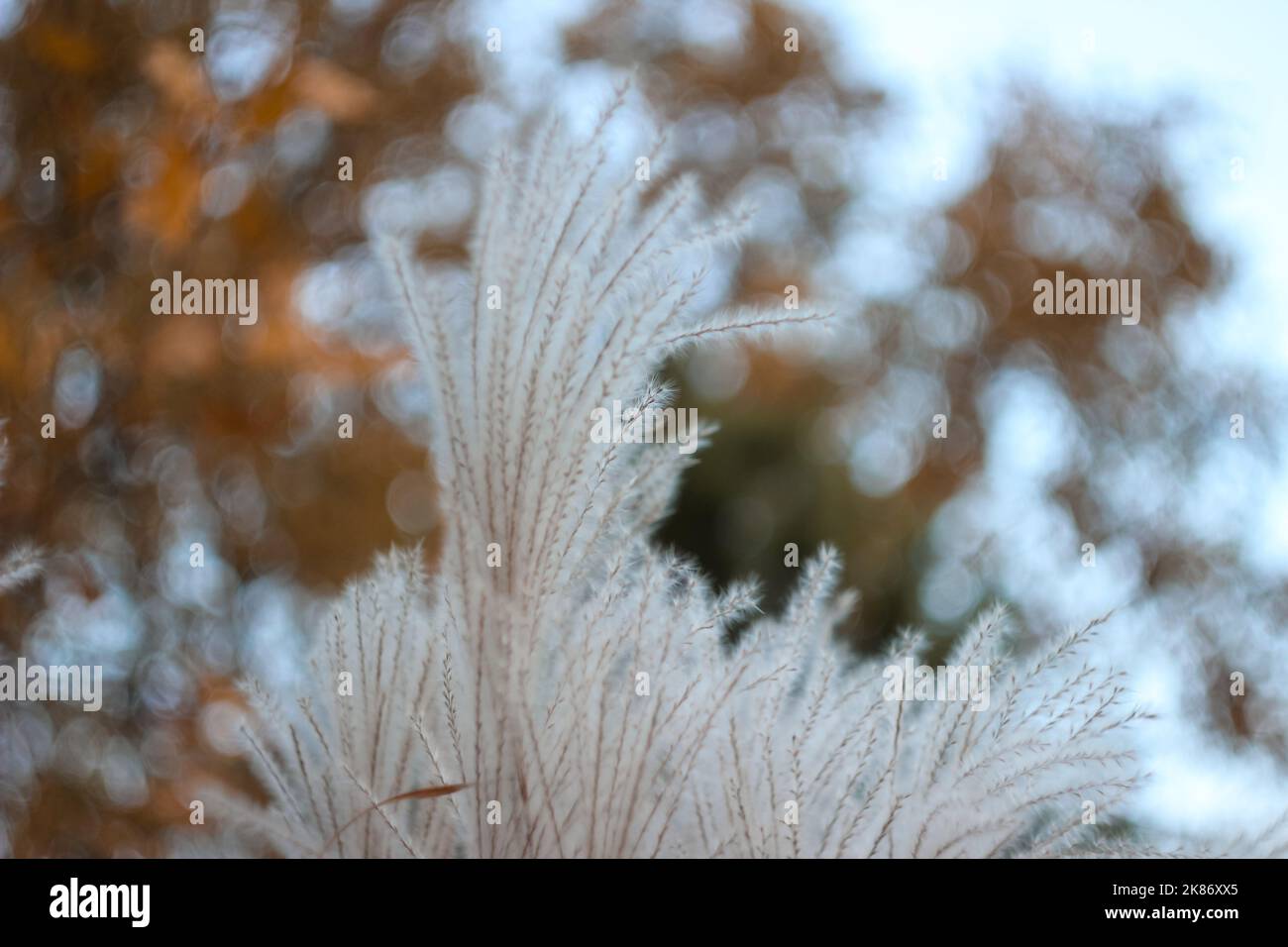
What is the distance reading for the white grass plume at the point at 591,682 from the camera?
449mm

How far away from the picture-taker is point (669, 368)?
1.99 meters

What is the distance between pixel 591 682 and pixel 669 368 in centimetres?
156

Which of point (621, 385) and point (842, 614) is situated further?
point (842, 614)

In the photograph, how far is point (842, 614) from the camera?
1.88ft

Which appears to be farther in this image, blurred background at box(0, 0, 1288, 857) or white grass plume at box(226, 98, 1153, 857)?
blurred background at box(0, 0, 1288, 857)

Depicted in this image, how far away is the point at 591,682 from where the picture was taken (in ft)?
1.49

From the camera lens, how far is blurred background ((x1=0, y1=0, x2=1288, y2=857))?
1034mm

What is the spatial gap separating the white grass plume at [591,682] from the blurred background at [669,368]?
0.23 ft

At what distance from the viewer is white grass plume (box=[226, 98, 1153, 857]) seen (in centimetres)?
45

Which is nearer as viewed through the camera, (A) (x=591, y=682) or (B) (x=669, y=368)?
(A) (x=591, y=682)

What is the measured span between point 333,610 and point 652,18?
1659 millimetres

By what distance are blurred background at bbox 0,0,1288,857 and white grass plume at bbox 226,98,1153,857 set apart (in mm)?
71
